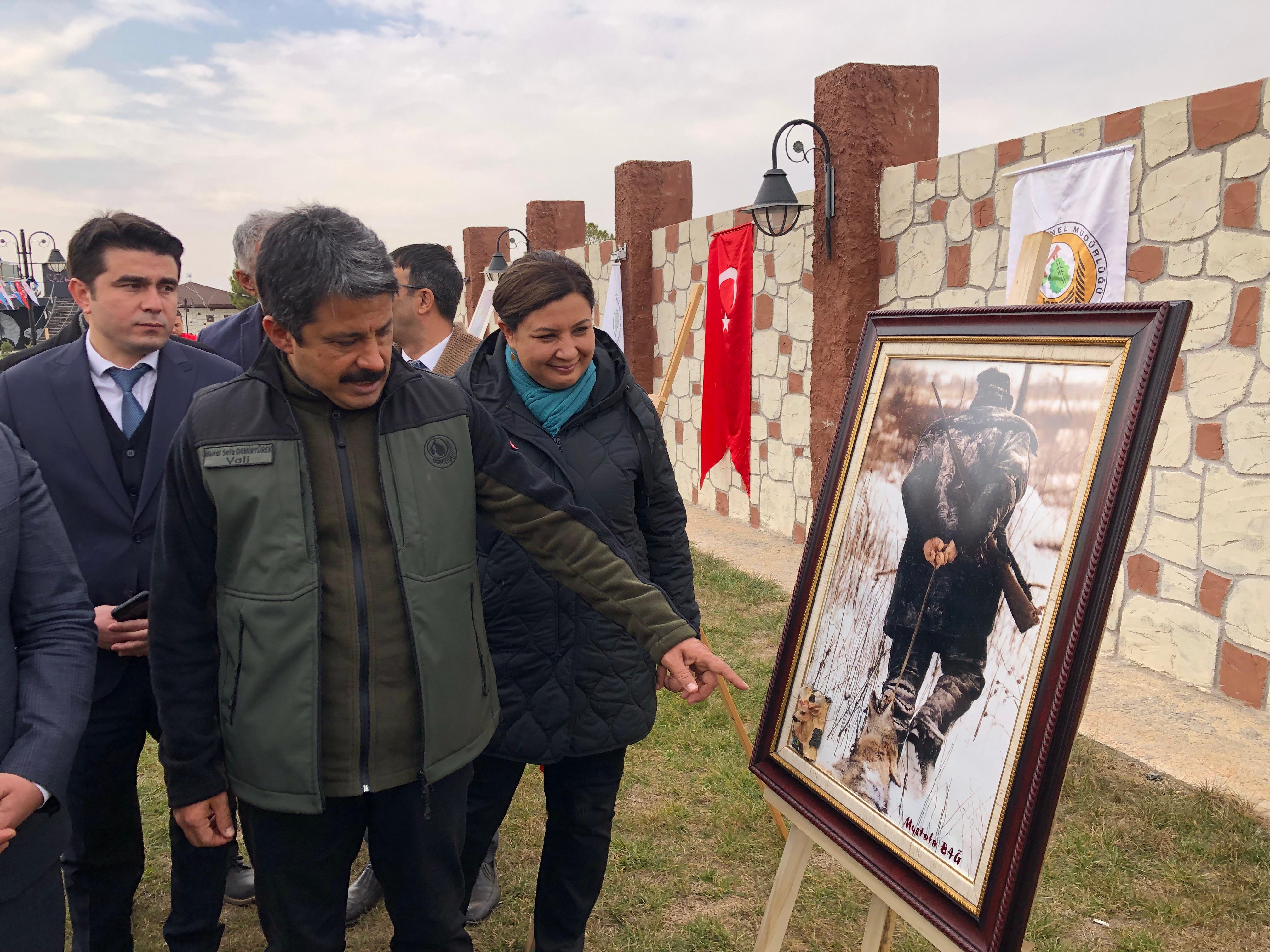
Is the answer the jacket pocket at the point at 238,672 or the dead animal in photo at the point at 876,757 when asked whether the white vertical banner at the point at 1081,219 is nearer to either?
the dead animal in photo at the point at 876,757

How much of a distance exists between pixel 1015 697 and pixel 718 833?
1955 mm

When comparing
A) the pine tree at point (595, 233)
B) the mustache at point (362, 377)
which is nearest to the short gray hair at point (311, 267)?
the mustache at point (362, 377)

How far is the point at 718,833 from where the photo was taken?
322cm

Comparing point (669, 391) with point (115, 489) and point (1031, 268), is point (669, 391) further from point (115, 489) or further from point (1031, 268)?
point (115, 489)

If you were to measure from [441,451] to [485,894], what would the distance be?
168 centimetres

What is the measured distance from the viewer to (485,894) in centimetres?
281

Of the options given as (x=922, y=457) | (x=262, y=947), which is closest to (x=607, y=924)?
(x=262, y=947)

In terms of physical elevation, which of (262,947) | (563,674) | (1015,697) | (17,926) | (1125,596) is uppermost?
(1015,697)

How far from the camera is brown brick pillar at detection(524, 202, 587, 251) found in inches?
472

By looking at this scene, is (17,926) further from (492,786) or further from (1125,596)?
(1125,596)

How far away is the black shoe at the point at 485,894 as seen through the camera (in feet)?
9.00

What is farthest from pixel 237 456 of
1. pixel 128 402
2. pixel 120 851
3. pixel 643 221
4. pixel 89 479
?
pixel 643 221

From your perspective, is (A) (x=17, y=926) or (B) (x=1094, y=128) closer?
(A) (x=17, y=926)

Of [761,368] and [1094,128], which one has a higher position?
[1094,128]
